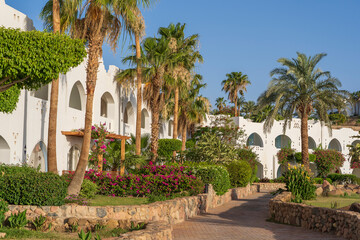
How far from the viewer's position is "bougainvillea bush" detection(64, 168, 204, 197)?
17.4 meters

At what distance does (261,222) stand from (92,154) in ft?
33.6

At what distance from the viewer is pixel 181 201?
14758 mm

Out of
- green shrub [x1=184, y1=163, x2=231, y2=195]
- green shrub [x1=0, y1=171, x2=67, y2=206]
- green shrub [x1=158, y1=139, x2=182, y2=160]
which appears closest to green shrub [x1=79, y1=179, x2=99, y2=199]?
green shrub [x1=0, y1=171, x2=67, y2=206]

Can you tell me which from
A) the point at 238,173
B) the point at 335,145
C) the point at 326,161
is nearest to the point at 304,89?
the point at 238,173

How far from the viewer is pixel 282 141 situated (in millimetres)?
48156

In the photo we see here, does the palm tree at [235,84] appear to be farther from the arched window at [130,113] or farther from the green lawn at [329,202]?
the green lawn at [329,202]

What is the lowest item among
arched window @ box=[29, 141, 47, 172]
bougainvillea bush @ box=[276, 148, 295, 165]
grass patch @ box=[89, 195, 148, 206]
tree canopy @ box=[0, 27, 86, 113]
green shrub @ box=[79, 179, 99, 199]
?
grass patch @ box=[89, 195, 148, 206]

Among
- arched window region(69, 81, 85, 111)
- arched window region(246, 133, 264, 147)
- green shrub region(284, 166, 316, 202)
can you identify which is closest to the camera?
green shrub region(284, 166, 316, 202)

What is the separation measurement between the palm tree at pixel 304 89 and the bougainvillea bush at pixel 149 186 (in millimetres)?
13576

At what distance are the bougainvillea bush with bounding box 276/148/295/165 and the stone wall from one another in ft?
95.1

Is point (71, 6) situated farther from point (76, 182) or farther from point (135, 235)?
point (135, 235)

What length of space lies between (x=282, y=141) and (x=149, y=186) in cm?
3302

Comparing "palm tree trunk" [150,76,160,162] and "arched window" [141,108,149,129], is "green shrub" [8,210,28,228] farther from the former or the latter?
"arched window" [141,108,149,129]

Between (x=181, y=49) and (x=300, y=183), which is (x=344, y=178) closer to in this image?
(x=181, y=49)
